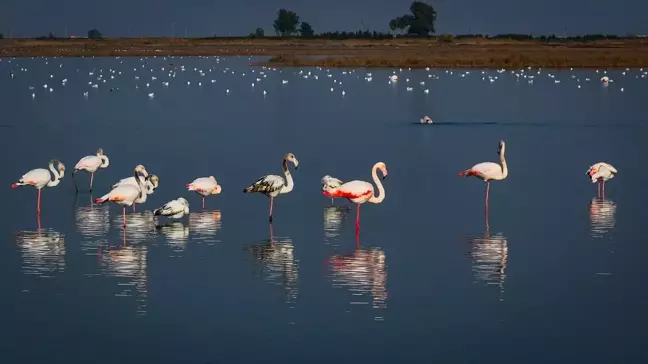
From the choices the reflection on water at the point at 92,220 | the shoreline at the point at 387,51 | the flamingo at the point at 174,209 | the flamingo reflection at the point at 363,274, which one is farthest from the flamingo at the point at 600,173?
the shoreline at the point at 387,51

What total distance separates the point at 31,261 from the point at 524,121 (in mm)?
23922

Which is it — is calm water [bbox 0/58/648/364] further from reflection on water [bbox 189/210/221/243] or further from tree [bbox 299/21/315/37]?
tree [bbox 299/21/315/37]

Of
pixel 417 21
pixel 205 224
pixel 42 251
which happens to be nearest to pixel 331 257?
pixel 205 224

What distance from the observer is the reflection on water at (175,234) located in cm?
1491

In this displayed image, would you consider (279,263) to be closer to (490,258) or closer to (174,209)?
(490,258)

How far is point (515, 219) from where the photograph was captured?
55.6 feet

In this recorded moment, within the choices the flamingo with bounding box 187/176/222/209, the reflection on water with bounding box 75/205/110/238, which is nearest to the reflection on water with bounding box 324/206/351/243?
the flamingo with bounding box 187/176/222/209

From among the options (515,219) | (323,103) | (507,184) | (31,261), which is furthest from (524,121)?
(31,261)

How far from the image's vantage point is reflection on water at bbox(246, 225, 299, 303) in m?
12.6

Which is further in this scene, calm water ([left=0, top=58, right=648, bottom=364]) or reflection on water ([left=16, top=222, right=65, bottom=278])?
reflection on water ([left=16, top=222, right=65, bottom=278])

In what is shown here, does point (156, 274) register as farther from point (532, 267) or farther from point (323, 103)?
point (323, 103)

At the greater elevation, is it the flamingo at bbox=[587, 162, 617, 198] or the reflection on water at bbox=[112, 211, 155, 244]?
the flamingo at bbox=[587, 162, 617, 198]

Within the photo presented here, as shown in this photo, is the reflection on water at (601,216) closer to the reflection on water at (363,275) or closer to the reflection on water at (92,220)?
the reflection on water at (363,275)

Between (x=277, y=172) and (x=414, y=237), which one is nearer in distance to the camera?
(x=414, y=237)
